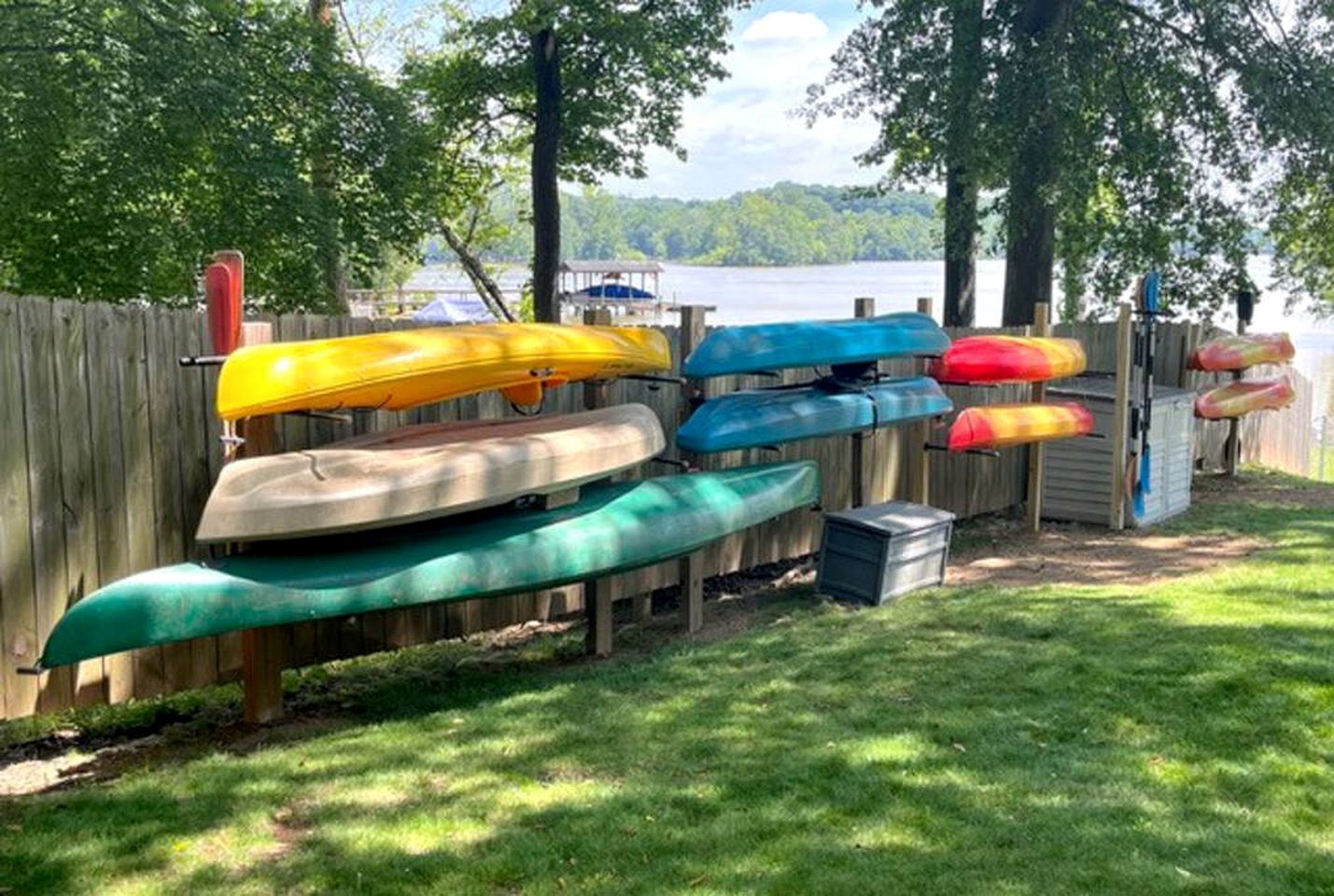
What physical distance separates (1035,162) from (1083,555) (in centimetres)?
554

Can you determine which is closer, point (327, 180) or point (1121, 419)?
point (1121, 419)

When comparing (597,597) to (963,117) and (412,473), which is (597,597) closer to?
(412,473)

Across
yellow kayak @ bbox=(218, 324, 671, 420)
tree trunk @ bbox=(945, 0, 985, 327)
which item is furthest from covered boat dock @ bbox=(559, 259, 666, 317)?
yellow kayak @ bbox=(218, 324, 671, 420)

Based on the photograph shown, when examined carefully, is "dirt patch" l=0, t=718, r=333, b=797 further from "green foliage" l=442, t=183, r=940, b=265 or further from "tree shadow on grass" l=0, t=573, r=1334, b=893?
"green foliage" l=442, t=183, r=940, b=265

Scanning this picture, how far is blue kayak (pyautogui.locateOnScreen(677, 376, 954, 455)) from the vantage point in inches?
251

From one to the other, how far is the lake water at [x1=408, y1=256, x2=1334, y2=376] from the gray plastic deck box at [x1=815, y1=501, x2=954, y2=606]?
2578 millimetres

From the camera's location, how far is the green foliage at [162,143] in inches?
450

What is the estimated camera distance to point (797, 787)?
141 inches

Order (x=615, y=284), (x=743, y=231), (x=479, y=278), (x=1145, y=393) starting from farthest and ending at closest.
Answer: (x=743, y=231)
(x=615, y=284)
(x=479, y=278)
(x=1145, y=393)

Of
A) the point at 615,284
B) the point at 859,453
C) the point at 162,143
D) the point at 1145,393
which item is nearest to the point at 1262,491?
the point at 1145,393

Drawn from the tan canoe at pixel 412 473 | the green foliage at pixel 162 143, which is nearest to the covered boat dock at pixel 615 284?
the green foliage at pixel 162 143

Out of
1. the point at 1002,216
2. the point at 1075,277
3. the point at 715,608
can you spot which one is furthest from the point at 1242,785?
the point at 1075,277

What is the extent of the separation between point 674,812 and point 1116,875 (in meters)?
1.22

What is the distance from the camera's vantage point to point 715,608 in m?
6.97
